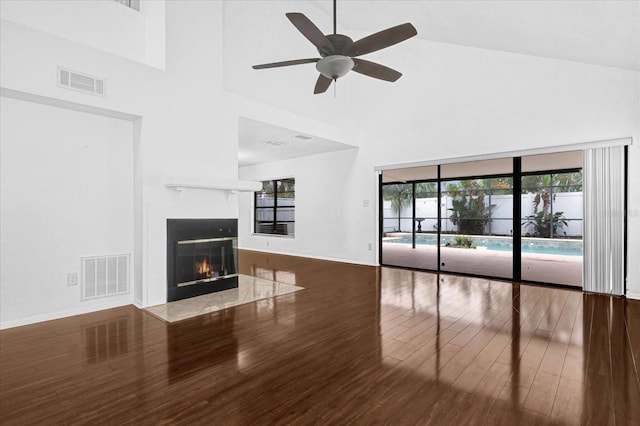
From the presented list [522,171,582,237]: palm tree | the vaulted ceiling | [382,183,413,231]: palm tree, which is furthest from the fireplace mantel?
[522,171,582,237]: palm tree

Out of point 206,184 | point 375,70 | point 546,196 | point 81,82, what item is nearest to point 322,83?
point 375,70

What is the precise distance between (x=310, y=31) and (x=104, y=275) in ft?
12.5

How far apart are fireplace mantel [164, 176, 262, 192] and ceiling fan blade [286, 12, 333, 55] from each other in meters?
2.35

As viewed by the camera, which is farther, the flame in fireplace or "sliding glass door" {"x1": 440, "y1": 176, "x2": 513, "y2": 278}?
"sliding glass door" {"x1": 440, "y1": 176, "x2": 513, "y2": 278}

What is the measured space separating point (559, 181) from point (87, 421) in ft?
22.2

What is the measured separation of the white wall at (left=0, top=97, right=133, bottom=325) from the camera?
11.4 feet

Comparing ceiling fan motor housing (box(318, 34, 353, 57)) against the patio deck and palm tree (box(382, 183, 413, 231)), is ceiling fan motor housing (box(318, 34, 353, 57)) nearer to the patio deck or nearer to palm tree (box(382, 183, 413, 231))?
palm tree (box(382, 183, 413, 231))

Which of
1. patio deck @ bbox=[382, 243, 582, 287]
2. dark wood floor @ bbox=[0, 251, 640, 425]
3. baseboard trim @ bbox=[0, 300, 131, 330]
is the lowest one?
dark wood floor @ bbox=[0, 251, 640, 425]

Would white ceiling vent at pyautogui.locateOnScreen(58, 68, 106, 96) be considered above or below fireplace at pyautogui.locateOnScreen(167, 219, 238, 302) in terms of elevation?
above

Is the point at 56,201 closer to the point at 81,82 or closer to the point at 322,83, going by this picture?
the point at 81,82

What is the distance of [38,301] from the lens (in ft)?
11.9

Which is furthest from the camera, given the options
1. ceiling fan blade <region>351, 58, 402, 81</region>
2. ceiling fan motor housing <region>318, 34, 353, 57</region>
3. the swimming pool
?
the swimming pool

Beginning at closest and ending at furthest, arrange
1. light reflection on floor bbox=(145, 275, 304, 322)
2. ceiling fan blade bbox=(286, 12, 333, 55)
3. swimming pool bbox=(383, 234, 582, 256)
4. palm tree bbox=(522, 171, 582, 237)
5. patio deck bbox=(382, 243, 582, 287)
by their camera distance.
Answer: ceiling fan blade bbox=(286, 12, 333, 55) → light reflection on floor bbox=(145, 275, 304, 322) → palm tree bbox=(522, 171, 582, 237) → patio deck bbox=(382, 243, 582, 287) → swimming pool bbox=(383, 234, 582, 256)

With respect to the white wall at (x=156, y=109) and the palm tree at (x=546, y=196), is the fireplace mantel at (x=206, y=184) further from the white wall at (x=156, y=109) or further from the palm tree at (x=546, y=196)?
the palm tree at (x=546, y=196)
